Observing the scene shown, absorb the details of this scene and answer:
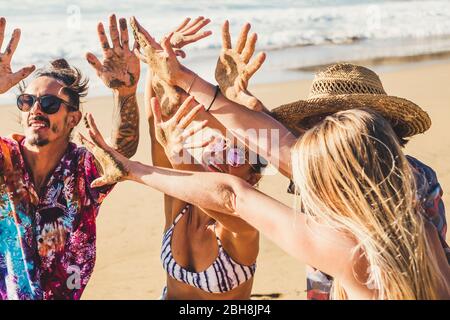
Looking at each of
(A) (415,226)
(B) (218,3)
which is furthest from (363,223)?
(B) (218,3)

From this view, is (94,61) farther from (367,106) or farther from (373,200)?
(373,200)

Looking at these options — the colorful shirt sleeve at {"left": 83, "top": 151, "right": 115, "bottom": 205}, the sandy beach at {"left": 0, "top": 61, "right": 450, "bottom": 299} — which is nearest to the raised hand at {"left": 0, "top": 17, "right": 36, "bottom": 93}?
the colorful shirt sleeve at {"left": 83, "top": 151, "right": 115, "bottom": 205}

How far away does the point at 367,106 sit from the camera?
3094 mm

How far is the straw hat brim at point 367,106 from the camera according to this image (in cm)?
305

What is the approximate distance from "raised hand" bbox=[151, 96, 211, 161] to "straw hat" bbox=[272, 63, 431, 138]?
0.52 m

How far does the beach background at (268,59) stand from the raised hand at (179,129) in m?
2.66

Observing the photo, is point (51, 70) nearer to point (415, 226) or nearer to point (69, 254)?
point (69, 254)

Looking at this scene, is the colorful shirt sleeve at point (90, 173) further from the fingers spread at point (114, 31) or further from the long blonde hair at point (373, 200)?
the long blonde hair at point (373, 200)

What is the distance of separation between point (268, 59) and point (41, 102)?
10825mm

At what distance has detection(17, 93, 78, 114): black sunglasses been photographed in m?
3.31

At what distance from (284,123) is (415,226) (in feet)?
3.38

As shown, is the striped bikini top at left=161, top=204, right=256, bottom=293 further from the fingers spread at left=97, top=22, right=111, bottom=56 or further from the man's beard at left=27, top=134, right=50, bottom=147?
the fingers spread at left=97, top=22, right=111, bottom=56

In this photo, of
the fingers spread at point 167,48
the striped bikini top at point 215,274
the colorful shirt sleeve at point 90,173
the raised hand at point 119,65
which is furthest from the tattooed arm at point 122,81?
the striped bikini top at point 215,274

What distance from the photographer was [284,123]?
3.19m
